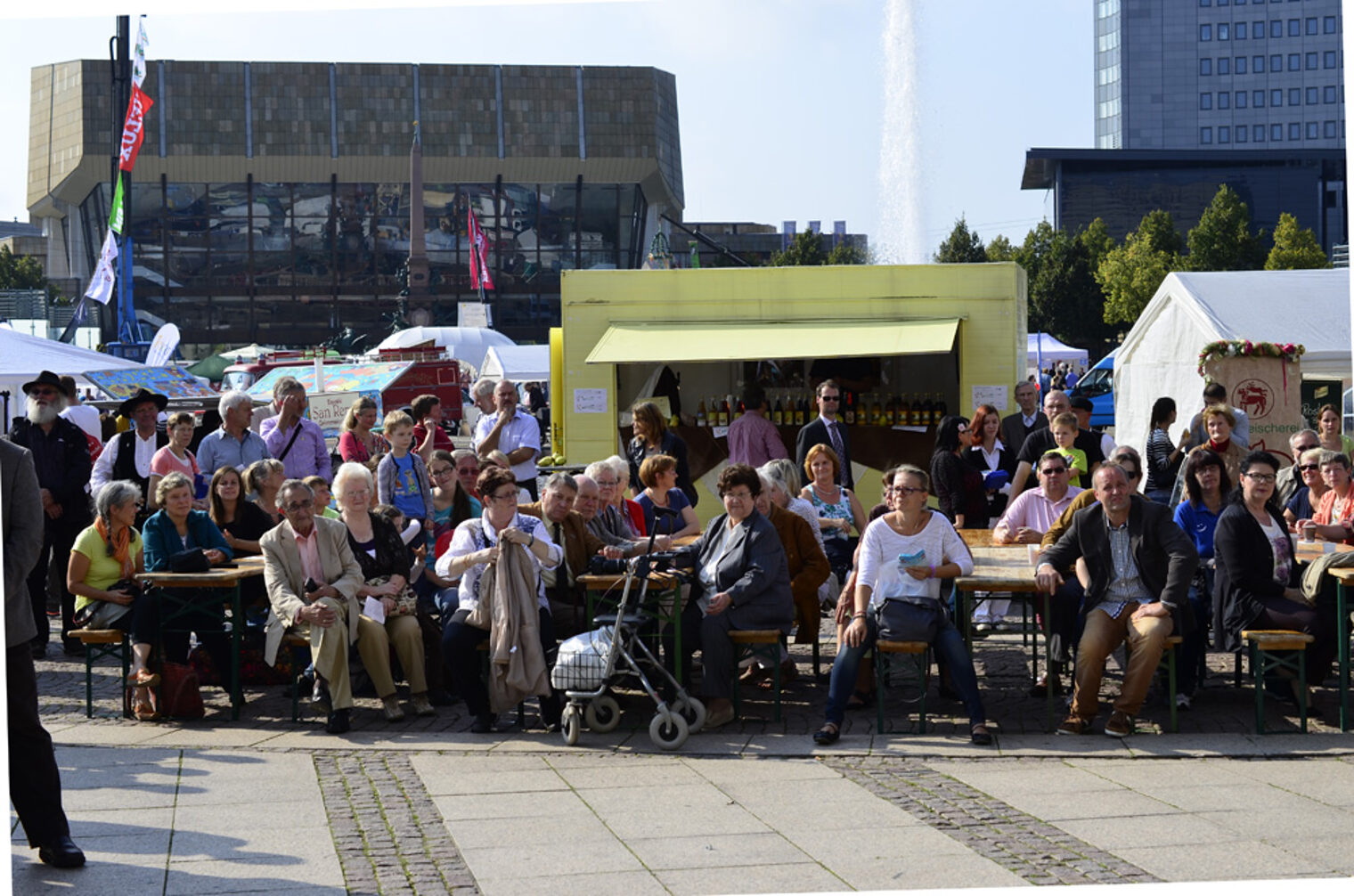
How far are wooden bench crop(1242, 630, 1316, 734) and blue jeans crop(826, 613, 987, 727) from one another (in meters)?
1.27

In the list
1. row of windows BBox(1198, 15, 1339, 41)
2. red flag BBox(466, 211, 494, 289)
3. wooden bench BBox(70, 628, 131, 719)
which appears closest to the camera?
wooden bench BBox(70, 628, 131, 719)

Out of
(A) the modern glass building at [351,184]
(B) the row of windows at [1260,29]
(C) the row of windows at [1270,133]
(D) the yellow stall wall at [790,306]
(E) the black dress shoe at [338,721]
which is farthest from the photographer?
(C) the row of windows at [1270,133]

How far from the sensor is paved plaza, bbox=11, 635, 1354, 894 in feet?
16.2

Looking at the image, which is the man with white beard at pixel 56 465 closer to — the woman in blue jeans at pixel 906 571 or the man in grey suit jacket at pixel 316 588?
the man in grey suit jacket at pixel 316 588

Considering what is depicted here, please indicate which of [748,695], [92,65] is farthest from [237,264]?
[748,695]

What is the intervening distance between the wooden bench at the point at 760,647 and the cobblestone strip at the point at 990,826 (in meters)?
0.74

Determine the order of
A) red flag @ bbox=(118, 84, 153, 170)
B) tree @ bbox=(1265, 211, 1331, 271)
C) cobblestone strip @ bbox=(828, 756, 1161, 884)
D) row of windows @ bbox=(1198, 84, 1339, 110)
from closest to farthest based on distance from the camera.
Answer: cobblestone strip @ bbox=(828, 756, 1161, 884)
red flag @ bbox=(118, 84, 153, 170)
tree @ bbox=(1265, 211, 1331, 271)
row of windows @ bbox=(1198, 84, 1339, 110)

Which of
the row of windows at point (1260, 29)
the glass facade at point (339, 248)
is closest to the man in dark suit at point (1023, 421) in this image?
the glass facade at point (339, 248)

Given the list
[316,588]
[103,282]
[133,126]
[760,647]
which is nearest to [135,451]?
[316,588]

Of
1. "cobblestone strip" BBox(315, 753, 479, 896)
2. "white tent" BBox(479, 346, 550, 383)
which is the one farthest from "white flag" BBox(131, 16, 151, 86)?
"cobblestone strip" BBox(315, 753, 479, 896)

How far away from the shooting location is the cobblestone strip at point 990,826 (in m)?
4.87

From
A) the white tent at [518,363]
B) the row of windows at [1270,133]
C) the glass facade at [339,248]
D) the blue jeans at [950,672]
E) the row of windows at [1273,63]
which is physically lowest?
the blue jeans at [950,672]

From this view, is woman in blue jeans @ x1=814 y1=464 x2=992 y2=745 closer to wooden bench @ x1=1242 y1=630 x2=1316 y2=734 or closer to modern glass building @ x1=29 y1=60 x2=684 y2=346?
wooden bench @ x1=1242 y1=630 x2=1316 y2=734

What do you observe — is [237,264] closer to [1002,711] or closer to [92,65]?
[92,65]
